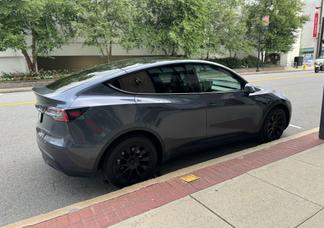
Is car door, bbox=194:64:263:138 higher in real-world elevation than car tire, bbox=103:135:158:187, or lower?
higher

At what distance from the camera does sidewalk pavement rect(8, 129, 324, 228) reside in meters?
2.76

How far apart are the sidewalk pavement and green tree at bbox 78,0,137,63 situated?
16158 millimetres

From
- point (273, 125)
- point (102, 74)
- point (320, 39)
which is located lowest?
point (273, 125)

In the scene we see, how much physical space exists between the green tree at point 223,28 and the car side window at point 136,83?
21793mm

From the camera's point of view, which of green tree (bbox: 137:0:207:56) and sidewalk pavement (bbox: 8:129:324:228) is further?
green tree (bbox: 137:0:207:56)

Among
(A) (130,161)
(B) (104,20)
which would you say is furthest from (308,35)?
(A) (130,161)

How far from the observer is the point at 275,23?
30.1 metres

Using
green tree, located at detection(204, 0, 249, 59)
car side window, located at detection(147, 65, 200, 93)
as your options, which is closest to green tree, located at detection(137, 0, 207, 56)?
green tree, located at detection(204, 0, 249, 59)

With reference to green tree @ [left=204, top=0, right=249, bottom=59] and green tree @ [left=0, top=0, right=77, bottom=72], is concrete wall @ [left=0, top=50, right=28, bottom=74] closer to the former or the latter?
green tree @ [left=0, top=0, right=77, bottom=72]

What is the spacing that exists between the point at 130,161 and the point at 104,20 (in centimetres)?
1662

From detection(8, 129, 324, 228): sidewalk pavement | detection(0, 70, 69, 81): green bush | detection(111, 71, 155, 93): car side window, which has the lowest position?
detection(8, 129, 324, 228): sidewalk pavement

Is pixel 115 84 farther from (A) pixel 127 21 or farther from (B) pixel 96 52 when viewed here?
(B) pixel 96 52

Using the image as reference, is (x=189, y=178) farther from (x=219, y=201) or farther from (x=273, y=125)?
(x=273, y=125)

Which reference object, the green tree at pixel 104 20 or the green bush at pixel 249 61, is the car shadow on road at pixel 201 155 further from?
the green bush at pixel 249 61
